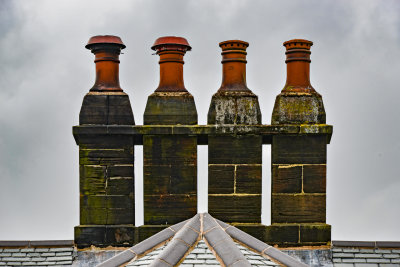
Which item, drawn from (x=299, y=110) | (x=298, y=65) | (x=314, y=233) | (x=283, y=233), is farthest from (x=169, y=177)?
(x=298, y=65)

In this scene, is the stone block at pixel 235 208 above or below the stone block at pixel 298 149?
below

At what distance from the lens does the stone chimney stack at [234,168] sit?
36.6ft

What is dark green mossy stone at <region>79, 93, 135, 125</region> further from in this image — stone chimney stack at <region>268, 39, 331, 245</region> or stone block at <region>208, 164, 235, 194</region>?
stone chimney stack at <region>268, 39, 331, 245</region>

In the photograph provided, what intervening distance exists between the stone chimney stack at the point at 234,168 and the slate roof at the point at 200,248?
1.87 meters

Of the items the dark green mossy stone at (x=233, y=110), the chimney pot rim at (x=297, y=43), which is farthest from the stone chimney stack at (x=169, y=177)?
the chimney pot rim at (x=297, y=43)

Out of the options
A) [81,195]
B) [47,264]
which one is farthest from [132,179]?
[47,264]

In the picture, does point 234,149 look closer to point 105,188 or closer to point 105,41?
point 105,188

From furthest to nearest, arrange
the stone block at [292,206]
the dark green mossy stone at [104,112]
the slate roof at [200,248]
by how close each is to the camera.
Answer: the dark green mossy stone at [104,112] → the stone block at [292,206] → the slate roof at [200,248]

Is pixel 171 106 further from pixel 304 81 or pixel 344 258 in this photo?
pixel 344 258

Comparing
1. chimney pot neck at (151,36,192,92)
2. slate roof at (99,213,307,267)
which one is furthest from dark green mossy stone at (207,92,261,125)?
slate roof at (99,213,307,267)

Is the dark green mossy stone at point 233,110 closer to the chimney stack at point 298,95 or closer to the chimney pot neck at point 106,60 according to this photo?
the chimney stack at point 298,95

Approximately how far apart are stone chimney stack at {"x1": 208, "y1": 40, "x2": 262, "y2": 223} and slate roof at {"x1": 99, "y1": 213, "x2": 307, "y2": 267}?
1868 millimetres

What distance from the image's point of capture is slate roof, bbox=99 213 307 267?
26.4 ft

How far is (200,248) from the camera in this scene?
8.43m
